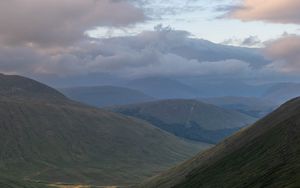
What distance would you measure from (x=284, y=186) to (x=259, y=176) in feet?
154

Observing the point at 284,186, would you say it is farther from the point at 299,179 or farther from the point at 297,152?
the point at 297,152

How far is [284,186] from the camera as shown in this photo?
144 metres

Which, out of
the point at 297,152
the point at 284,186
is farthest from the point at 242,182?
the point at 284,186

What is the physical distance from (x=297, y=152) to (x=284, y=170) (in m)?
24.9

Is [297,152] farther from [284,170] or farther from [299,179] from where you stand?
[299,179]

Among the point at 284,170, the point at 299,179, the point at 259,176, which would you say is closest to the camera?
the point at 299,179

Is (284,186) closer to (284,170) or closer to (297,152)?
(284,170)

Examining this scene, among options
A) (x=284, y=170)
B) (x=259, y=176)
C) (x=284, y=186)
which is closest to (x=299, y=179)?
Result: (x=284, y=186)

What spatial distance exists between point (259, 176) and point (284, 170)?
18.9 meters

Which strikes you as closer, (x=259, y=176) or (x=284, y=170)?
(x=284, y=170)

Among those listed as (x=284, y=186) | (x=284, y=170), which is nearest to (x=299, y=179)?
(x=284, y=186)

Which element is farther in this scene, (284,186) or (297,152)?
(297,152)

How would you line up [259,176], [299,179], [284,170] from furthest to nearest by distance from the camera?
1. [259,176]
2. [284,170]
3. [299,179]

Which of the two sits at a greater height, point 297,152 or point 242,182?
point 297,152
